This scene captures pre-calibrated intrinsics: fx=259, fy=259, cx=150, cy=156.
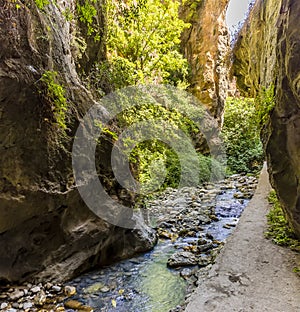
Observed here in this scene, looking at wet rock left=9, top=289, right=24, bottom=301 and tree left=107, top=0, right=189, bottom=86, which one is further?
tree left=107, top=0, right=189, bottom=86

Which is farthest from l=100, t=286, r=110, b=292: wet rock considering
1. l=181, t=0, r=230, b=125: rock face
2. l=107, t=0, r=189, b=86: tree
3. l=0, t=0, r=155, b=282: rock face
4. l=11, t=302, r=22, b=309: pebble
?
l=181, t=0, r=230, b=125: rock face

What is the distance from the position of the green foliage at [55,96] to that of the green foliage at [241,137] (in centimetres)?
815

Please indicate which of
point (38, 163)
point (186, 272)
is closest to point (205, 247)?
point (186, 272)

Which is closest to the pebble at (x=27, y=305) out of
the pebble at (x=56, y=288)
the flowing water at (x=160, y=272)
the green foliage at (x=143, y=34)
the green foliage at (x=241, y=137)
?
the pebble at (x=56, y=288)

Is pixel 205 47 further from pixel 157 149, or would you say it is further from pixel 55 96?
pixel 55 96

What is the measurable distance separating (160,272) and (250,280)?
1.38 meters

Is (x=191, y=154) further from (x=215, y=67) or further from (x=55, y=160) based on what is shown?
(x=55, y=160)

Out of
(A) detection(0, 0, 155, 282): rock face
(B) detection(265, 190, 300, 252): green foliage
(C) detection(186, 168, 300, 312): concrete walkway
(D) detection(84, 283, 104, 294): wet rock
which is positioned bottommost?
(D) detection(84, 283, 104, 294): wet rock

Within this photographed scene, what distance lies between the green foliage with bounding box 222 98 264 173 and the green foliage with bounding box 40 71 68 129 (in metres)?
8.15

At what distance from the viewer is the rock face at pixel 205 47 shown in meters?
10.6

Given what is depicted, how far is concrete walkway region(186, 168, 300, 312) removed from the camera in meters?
1.94

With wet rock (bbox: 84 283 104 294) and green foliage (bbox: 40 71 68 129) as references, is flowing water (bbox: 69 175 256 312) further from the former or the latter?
green foliage (bbox: 40 71 68 129)

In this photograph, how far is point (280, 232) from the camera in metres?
3.04

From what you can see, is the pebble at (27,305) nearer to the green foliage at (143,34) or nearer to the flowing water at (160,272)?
the flowing water at (160,272)
